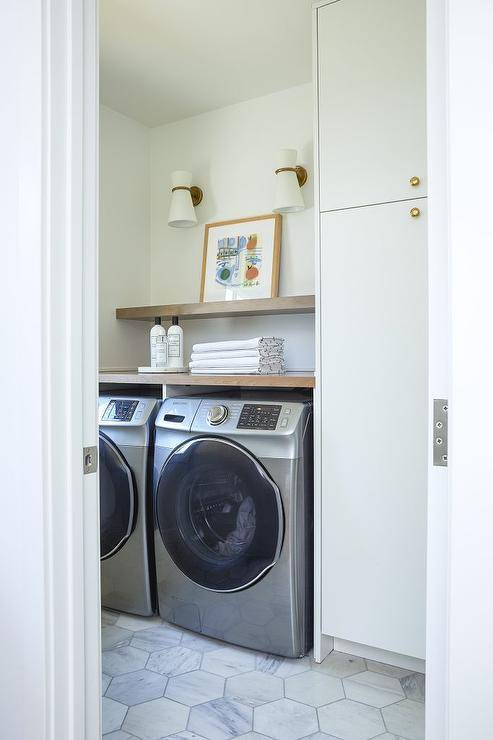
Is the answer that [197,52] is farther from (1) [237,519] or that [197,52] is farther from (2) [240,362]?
(1) [237,519]

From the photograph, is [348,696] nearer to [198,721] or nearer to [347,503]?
[198,721]

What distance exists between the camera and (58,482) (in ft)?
3.08

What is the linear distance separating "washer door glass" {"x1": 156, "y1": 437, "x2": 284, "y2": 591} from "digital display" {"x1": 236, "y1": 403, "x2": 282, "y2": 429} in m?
0.09

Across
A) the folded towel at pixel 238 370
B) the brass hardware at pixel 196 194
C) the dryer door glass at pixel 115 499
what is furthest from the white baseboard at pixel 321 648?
the brass hardware at pixel 196 194

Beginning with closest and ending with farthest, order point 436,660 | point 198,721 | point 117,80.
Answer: point 436,660 < point 198,721 < point 117,80

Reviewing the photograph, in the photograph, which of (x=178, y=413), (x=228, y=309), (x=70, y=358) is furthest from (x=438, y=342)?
(x=228, y=309)

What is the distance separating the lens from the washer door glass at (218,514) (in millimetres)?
1966

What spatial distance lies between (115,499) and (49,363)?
151cm

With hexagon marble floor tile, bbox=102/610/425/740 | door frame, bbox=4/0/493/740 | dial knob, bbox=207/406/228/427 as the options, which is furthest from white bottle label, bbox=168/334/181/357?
door frame, bbox=4/0/493/740

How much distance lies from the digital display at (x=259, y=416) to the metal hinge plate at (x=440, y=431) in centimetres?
117

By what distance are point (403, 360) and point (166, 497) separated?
41.0 inches

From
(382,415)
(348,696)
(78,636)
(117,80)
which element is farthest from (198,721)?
(117,80)

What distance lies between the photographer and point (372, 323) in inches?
74.8

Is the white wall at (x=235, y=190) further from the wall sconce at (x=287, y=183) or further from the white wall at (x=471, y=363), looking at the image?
the white wall at (x=471, y=363)
